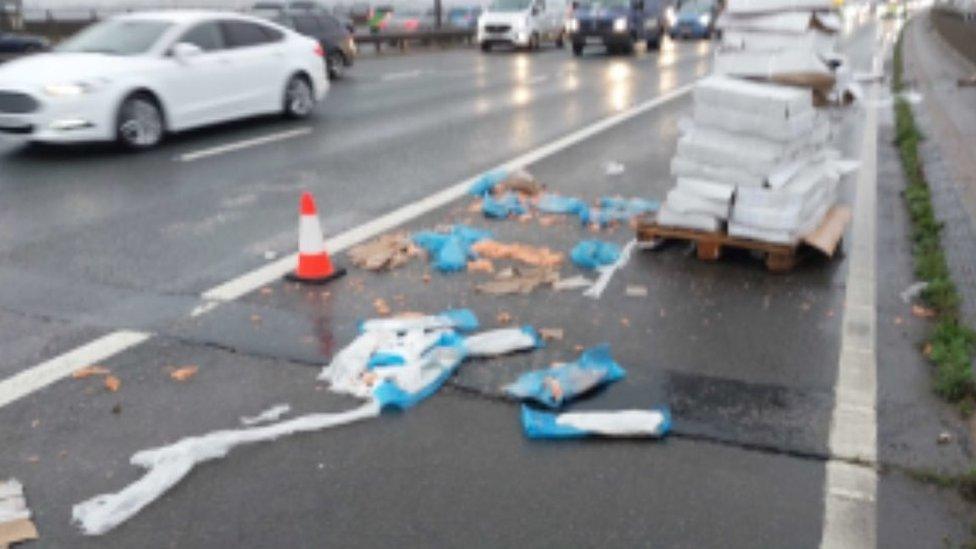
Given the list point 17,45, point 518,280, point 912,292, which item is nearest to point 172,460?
point 518,280

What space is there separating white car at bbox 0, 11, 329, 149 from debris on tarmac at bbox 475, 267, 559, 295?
6.64 metres

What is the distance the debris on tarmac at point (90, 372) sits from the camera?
461cm

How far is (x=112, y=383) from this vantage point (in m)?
4.52

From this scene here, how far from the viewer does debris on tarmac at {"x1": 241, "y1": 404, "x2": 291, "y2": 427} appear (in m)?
4.12

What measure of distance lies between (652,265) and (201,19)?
27.8ft

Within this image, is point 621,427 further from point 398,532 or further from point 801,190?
point 801,190

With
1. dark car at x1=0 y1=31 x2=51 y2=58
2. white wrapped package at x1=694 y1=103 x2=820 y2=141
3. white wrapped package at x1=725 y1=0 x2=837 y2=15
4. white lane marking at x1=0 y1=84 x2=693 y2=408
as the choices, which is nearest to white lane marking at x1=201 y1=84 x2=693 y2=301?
white lane marking at x1=0 y1=84 x2=693 y2=408

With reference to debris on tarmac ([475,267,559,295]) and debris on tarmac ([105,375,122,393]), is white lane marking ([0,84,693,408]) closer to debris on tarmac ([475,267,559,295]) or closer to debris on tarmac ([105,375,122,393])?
debris on tarmac ([105,375,122,393])

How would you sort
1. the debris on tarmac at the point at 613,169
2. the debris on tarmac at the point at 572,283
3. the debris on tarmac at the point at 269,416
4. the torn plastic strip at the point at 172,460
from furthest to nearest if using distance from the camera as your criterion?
1. the debris on tarmac at the point at 613,169
2. the debris on tarmac at the point at 572,283
3. the debris on tarmac at the point at 269,416
4. the torn plastic strip at the point at 172,460

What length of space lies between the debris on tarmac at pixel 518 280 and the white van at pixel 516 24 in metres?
27.3

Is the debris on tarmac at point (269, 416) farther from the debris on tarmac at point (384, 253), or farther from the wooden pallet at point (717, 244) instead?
the wooden pallet at point (717, 244)

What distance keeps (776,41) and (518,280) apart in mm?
2556

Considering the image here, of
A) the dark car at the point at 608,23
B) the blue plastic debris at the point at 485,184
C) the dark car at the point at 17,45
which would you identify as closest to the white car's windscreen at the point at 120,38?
the blue plastic debris at the point at 485,184

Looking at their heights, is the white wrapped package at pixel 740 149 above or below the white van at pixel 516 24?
below
